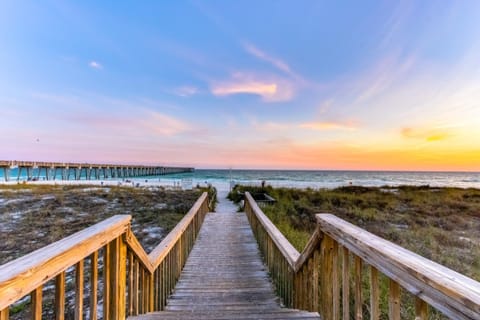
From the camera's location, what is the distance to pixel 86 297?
15.6ft

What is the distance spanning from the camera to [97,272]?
1694 millimetres

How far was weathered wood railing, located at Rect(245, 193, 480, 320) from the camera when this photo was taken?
84 centimetres

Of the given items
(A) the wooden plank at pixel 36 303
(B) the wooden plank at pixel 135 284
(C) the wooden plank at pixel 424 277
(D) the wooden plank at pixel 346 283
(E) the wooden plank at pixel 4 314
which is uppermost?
(C) the wooden plank at pixel 424 277

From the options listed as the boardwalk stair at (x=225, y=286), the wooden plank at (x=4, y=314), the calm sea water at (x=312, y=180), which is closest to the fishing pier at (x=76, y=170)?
the calm sea water at (x=312, y=180)

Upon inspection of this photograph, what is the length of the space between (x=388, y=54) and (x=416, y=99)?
298 cm

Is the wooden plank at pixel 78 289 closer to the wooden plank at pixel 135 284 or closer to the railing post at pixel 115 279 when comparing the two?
the railing post at pixel 115 279

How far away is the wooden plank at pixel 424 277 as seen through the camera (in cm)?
78

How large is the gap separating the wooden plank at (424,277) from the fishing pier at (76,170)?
45.1m

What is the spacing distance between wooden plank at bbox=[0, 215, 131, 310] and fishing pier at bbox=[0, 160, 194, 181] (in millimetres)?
43792

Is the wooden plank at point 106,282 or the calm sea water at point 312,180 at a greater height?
the wooden plank at point 106,282

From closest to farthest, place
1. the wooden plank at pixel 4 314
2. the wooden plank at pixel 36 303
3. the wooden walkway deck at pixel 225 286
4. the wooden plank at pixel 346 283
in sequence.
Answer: the wooden plank at pixel 4 314, the wooden plank at pixel 36 303, the wooden plank at pixel 346 283, the wooden walkway deck at pixel 225 286

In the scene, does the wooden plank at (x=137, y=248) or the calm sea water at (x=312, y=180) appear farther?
the calm sea water at (x=312, y=180)

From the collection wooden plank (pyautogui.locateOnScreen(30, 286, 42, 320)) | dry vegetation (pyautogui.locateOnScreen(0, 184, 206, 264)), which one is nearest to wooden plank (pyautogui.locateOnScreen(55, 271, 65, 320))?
wooden plank (pyautogui.locateOnScreen(30, 286, 42, 320))

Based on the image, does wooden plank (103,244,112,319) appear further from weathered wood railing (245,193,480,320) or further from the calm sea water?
the calm sea water
